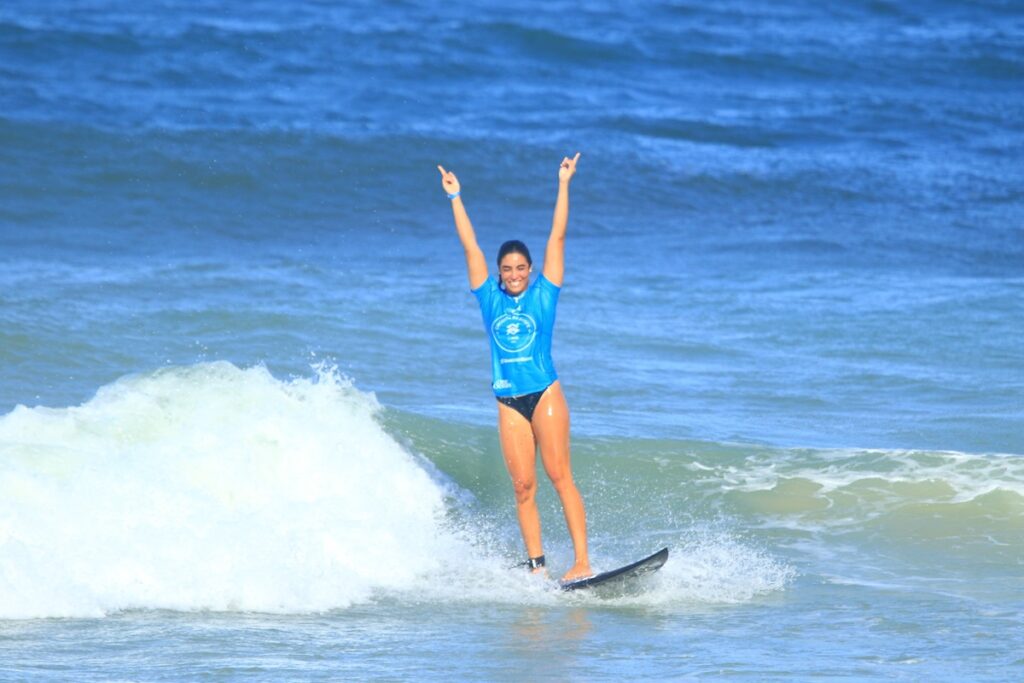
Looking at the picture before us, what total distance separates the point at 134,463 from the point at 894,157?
1887 cm

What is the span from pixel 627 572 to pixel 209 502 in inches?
93.1

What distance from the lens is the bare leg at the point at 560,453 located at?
7031 mm

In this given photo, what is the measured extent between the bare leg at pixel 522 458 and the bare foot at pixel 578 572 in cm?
23

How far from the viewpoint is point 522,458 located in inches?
280

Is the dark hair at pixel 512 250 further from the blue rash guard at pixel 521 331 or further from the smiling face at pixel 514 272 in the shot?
the blue rash guard at pixel 521 331

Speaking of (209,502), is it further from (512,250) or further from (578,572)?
(512,250)

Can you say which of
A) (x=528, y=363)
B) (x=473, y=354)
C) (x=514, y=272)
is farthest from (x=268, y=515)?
(x=473, y=354)

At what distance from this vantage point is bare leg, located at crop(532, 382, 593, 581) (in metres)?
7.03

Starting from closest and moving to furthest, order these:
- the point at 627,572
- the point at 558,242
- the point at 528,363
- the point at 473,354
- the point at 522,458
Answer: the point at 627,572, the point at 558,242, the point at 528,363, the point at 522,458, the point at 473,354

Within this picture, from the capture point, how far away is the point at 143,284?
14.3m

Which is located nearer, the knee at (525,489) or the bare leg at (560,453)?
the bare leg at (560,453)

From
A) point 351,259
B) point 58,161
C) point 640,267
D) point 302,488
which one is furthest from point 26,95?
point 302,488

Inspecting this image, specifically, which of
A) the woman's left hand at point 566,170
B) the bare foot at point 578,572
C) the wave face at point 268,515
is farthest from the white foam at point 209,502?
the woman's left hand at point 566,170

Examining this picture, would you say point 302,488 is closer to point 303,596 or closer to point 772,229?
point 303,596
